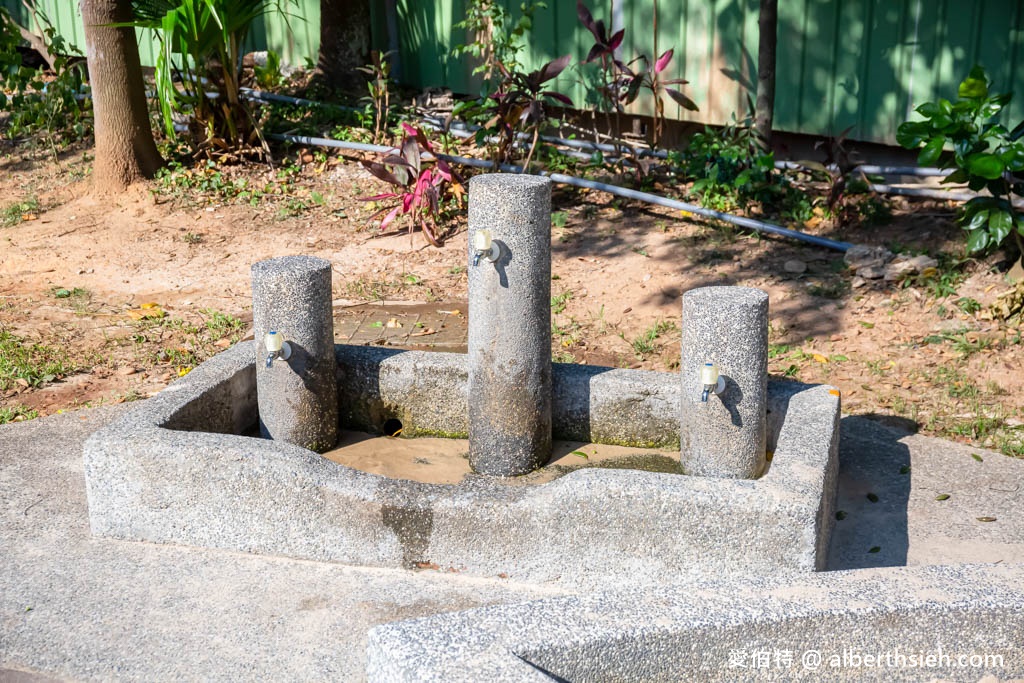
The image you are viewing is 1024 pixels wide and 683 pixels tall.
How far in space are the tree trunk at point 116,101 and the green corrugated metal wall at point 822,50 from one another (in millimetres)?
2759

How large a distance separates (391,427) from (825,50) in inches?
181

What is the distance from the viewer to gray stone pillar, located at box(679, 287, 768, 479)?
4059 mm

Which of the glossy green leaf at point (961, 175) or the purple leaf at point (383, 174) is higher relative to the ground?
the glossy green leaf at point (961, 175)

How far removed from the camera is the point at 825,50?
7742 mm

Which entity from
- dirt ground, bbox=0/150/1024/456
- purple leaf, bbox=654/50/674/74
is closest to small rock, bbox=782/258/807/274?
dirt ground, bbox=0/150/1024/456

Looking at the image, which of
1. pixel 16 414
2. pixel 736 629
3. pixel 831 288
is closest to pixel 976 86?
pixel 831 288

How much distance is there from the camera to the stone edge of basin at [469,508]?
366 centimetres

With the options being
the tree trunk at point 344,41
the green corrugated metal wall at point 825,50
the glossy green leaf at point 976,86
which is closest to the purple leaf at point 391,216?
the green corrugated metal wall at point 825,50

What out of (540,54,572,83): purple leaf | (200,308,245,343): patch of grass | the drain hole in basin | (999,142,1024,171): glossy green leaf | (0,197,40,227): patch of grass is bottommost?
the drain hole in basin

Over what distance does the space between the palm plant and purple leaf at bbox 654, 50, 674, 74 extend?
275cm

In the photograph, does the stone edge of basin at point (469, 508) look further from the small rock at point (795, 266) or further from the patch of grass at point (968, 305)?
the small rock at point (795, 266)

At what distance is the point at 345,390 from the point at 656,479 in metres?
1.69

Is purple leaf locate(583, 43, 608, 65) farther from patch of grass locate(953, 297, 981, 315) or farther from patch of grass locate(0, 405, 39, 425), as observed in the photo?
patch of grass locate(0, 405, 39, 425)

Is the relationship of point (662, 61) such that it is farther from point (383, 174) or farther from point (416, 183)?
point (383, 174)
